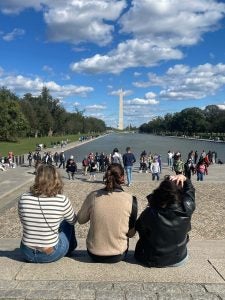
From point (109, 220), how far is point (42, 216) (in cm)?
79

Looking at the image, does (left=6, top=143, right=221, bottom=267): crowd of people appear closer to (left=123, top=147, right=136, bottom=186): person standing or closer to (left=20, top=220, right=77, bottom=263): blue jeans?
(left=20, top=220, right=77, bottom=263): blue jeans

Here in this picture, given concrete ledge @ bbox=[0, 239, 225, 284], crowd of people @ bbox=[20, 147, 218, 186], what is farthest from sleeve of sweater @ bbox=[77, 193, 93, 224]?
crowd of people @ bbox=[20, 147, 218, 186]

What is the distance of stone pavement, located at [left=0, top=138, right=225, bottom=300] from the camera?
4531 millimetres

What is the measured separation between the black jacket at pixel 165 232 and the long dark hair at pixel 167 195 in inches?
2.3

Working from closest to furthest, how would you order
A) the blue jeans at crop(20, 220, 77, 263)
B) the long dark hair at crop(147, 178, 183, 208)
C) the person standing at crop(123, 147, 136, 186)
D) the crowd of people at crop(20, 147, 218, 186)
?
the long dark hair at crop(147, 178, 183, 208), the blue jeans at crop(20, 220, 77, 263), the person standing at crop(123, 147, 136, 186), the crowd of people at crop(20, 147, 218, 186)

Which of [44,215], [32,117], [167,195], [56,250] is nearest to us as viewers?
[167,195]

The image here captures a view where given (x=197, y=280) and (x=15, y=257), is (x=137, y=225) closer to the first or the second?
(x=197, y=280)

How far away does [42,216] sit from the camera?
5.44 m

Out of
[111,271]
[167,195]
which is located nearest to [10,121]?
[111,271]

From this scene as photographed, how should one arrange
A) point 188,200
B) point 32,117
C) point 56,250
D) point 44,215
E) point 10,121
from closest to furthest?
point 188,200, point 44,215, point 56,250, point 10,121, point 32,117

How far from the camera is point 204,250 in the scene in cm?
688

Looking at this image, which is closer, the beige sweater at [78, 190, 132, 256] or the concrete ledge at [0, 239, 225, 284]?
the concrete ledge at [0, 239, 225, 284]

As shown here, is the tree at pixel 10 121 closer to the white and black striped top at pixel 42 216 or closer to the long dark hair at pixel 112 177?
the white and black striped top at pixel 42 216

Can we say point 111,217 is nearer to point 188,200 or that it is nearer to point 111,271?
point 111,271
